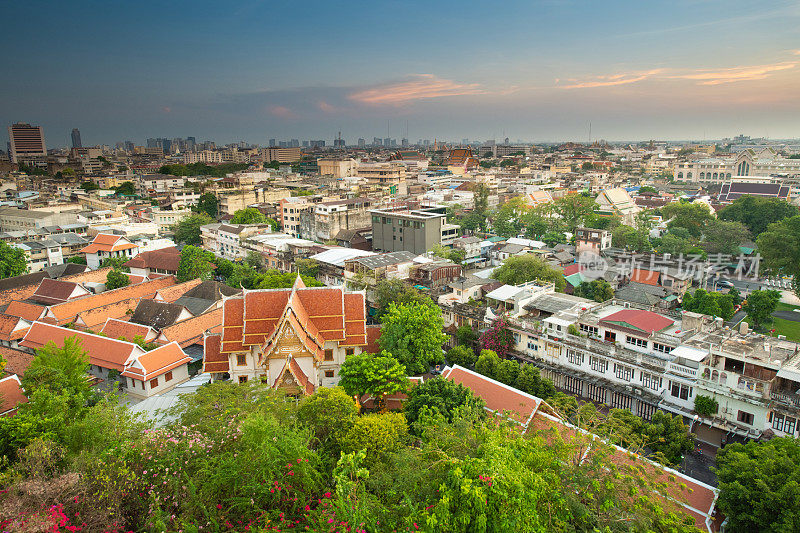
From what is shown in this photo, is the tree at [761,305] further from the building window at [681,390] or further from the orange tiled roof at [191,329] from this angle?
the orange tiled roof at [191,329]

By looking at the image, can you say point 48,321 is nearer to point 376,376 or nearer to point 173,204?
point 376,376

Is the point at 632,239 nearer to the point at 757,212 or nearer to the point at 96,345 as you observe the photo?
the point at 757,212

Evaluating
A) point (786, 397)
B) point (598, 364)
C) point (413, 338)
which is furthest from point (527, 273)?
point (786, 397)

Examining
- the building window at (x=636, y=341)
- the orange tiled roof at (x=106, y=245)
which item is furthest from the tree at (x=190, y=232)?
the building window at (x=636, y=341)

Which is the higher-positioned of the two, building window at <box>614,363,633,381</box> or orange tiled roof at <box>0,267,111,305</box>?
orange tiled roof at <box>0,267,111,305</box>

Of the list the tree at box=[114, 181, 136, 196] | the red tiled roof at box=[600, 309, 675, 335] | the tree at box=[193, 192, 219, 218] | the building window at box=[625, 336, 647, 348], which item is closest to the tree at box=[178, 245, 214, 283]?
the tree at box=[193, 192, 219, 218]

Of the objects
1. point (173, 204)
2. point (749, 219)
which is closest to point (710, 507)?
point (749, 219)

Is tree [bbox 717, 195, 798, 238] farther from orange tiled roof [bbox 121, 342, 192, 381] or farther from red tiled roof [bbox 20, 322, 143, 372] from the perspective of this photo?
red tiled roof [bbox 20, 322, 143, 372]
